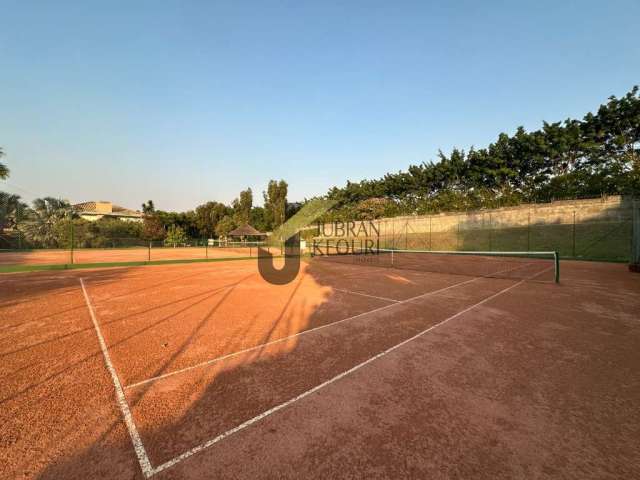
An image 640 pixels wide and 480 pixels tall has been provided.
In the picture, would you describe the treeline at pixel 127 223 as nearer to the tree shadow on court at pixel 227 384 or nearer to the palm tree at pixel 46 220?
the palm tree at pixel 46 220

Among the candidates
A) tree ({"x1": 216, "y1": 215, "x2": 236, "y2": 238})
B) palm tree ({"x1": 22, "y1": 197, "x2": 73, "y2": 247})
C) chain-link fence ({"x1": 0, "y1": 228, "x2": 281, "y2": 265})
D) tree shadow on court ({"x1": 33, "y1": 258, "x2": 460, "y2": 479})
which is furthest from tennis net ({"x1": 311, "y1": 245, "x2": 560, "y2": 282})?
palm tree ({"x1": 22, "y1": 197, "x2": 73, "y2": 247})

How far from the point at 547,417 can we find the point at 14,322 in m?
11.0

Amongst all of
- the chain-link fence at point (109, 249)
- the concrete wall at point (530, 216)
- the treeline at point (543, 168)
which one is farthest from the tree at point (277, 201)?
the concrete wall at point (530, 216)

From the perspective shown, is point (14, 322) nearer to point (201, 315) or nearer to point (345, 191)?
point (201, 315)

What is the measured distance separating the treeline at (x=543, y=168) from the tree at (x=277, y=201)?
68.0 ft

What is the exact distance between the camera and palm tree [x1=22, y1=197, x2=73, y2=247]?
3350 cm

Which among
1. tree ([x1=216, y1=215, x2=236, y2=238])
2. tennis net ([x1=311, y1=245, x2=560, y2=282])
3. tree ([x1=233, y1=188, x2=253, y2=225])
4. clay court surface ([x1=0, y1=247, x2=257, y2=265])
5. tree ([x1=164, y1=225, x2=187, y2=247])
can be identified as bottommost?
tennis net ([x1=311, y1=245, x2=560, y2=282])

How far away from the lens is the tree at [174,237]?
Answer: 133 feet

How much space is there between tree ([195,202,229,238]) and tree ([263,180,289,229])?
10.6m

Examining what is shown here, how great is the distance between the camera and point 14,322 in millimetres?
6598

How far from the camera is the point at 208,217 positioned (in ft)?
176

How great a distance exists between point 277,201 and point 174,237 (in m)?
21.7
